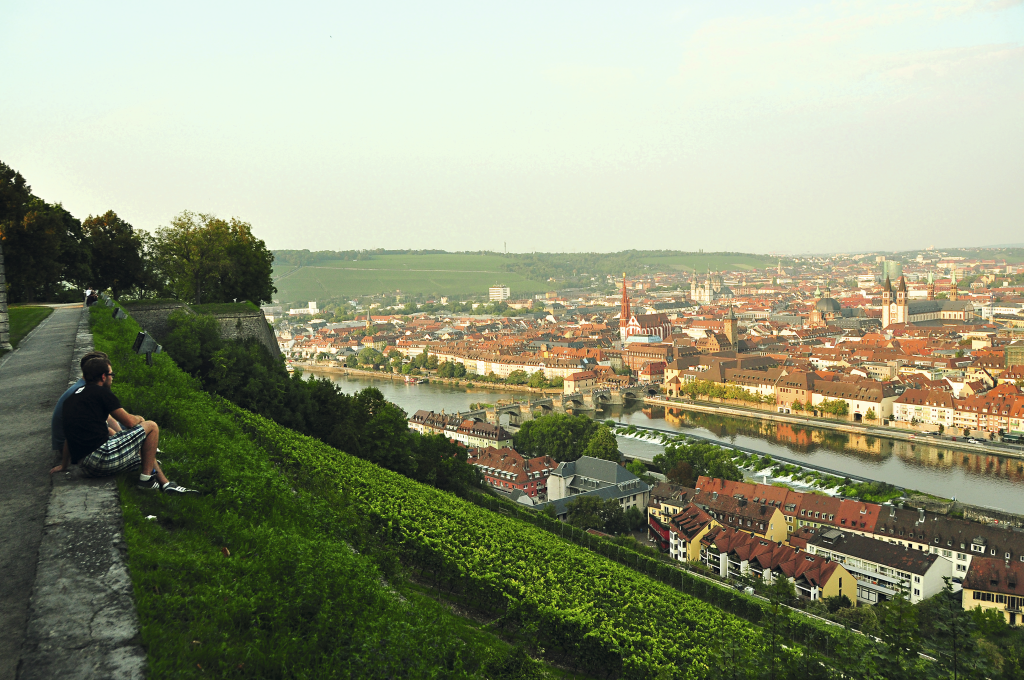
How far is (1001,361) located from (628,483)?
25.9 meters

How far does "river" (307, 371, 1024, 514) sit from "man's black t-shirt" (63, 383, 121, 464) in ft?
64.2

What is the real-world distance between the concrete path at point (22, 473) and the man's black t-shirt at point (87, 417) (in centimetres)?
17

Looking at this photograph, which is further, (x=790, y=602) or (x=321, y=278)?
(x=321, y=278)

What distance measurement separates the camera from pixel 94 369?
2.64 meters

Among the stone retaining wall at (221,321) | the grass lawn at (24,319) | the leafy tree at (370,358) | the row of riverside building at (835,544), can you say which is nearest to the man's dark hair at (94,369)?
the grass lawn at (24,319)

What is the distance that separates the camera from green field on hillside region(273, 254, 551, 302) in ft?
332

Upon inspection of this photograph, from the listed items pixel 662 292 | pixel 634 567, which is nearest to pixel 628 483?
pixel 634 567

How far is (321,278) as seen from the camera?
10594cm

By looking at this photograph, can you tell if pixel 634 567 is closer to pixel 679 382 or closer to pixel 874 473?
pixel 874 473

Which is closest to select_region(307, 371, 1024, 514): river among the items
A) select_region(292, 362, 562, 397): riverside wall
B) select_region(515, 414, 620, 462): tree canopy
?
select_region(515, 414, 620, 462): tree canopy

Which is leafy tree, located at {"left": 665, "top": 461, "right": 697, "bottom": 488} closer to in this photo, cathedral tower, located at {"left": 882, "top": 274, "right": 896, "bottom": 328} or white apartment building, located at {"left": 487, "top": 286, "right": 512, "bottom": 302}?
cathedral tower, located at {"left": 882, "top": 274, "right": 896, "bottom": 328}

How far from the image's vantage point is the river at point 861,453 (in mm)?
19375

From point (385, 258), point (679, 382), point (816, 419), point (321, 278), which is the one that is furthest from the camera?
point (385, 258)

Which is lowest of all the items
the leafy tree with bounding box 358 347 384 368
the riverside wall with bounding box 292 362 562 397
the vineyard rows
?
the riverside wall with bounding box 292 362 562 397
